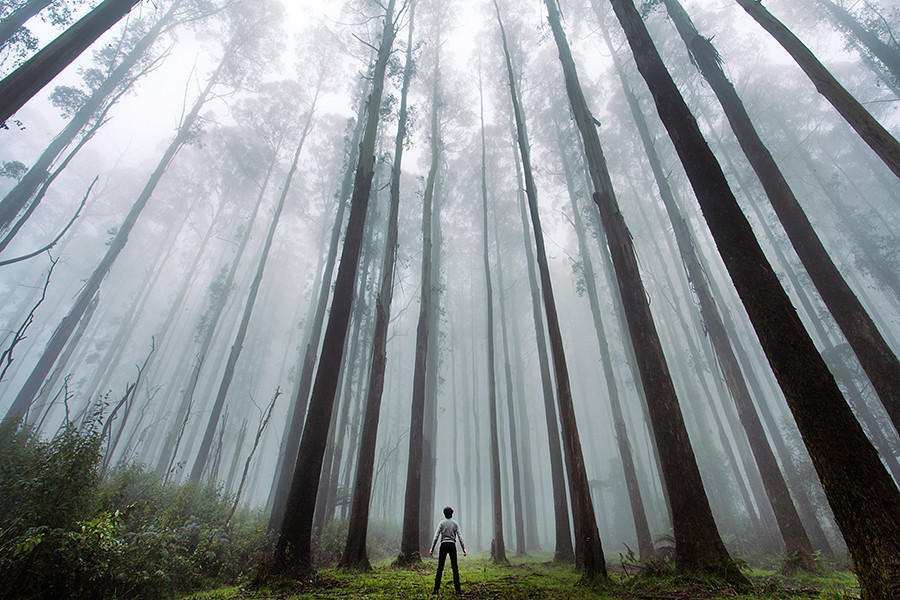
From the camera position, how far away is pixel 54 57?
5543 millimetres

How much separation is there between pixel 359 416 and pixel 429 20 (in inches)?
791

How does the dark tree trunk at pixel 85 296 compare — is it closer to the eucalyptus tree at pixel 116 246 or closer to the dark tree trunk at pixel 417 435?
the eucalyptus tree at pixel 116 246

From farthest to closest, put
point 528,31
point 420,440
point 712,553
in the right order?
point 528,31 < point 420,440 < point 712,553

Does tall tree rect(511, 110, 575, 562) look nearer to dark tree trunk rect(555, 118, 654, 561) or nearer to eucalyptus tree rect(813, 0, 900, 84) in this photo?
dark tree trunk rect(555, 118, 654, 561)

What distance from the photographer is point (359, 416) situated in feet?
56.1

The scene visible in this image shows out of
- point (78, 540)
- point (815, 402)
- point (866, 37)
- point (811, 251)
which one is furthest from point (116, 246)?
point (866, 37)

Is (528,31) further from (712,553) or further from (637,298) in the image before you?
(712,553)

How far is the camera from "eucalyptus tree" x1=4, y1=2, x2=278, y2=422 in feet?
40.7

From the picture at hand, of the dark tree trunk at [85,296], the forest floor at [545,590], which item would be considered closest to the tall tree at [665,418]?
the forest floor at [545,590]

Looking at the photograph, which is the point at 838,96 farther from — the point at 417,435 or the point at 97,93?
the point at 97,93

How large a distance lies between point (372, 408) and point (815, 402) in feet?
25.3

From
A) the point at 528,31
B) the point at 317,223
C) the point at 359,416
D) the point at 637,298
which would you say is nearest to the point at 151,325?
the point at 317,223

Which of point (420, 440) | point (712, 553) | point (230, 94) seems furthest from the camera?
point (230, 94)

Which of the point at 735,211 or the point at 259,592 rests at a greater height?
the point at 735,211
